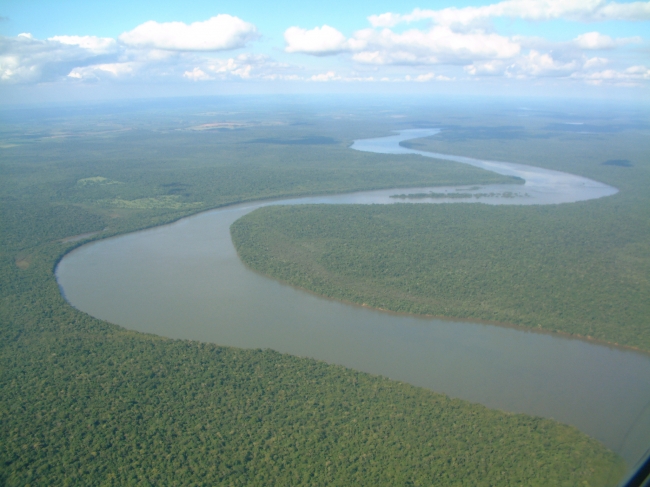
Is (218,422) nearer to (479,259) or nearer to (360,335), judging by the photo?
(360,335)

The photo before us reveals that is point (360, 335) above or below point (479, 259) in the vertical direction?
below

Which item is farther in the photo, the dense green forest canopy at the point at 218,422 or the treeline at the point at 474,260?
the treeline at the point at 474,260

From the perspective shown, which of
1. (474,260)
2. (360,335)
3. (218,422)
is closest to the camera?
(218,422)

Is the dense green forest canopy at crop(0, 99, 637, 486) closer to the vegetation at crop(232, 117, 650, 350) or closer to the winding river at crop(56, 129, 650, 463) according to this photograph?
the winding river at crop(56, 129, 650, 463)

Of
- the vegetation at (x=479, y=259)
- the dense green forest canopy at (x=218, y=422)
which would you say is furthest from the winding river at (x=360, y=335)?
the dense green forest canopy at (x=218, y=422)

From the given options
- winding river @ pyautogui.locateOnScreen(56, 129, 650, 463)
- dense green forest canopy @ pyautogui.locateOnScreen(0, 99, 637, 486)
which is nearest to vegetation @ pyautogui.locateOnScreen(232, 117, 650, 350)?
winding river @ pyautogui.locateOnScreen(56, 129, 650, 463)

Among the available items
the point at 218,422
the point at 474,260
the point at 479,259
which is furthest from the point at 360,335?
the point at 479,259

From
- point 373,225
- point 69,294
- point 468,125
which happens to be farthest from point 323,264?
point 468,125

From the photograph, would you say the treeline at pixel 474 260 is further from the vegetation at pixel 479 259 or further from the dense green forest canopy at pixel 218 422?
the dense green forest canopy at pixel 218 422

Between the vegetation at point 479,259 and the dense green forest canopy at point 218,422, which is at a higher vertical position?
the vegetation at point 479,259
